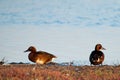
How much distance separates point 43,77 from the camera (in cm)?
1391

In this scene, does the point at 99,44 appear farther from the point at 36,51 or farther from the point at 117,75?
the point at 117,75

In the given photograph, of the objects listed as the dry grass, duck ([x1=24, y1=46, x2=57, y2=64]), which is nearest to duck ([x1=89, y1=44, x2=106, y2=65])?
duck ([x1=24, y1=46, x2=57, y2=64])

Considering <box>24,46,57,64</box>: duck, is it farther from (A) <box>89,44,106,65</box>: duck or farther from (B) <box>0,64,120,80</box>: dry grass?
(B) <box>0,64,120,80</box>: dry grass

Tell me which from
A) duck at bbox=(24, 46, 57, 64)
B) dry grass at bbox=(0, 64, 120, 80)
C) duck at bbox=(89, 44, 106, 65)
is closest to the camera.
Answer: dry grass at bbox=(0, 64, 120, 80)

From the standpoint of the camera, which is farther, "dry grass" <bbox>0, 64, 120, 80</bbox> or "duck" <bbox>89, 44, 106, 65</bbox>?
"duck" <bbox>89, 44, 106, 65</bbox>

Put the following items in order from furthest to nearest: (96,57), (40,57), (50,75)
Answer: (96,57) < (40,57) < (50,75)

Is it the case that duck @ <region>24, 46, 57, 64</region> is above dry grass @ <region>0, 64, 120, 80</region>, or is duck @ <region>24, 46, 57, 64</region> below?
above

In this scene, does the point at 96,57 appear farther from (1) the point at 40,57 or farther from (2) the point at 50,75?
(2) the point at 50,75

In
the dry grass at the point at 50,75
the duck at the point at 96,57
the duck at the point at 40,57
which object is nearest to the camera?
the dry grass at the point at 50,75

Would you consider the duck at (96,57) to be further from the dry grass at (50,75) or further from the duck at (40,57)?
the dry grass at (50,75)

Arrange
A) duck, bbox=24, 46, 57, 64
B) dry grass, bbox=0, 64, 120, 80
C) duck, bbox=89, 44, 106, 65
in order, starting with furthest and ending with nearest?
duck, bbox=89, 44, 106, 65 < duck, bbox=24, 46, 57, 64 < dry grass, bbox=0, 64, 120, 80

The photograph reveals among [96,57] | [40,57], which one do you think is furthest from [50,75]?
[96,57]

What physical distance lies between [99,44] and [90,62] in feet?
4.01

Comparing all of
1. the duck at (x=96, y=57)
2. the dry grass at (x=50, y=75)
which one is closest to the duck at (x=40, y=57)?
the duck at (x=96, y=57)
